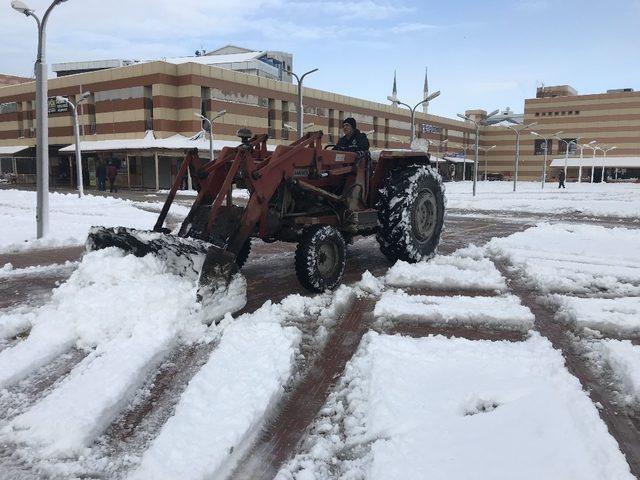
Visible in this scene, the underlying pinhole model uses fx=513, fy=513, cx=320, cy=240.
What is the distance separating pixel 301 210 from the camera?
600 centimetres

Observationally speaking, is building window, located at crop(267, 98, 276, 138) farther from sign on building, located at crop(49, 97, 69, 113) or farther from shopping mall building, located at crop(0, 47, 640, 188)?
sign on building, located at crop(49, 97, 69, 113)

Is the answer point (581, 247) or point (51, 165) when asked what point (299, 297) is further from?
point (51, 165)

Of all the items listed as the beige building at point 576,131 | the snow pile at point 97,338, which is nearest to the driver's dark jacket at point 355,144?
the snow pile at point 97,338

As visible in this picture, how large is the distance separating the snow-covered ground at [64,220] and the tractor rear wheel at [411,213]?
18.1ft

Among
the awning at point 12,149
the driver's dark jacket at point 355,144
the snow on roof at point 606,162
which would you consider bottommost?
the driver's dark jacket at point 355,144

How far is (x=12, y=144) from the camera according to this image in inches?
1644

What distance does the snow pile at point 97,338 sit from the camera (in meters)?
2.70

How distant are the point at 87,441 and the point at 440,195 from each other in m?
5.92

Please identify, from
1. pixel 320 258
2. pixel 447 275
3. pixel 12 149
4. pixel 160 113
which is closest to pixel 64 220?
pixel 320 258

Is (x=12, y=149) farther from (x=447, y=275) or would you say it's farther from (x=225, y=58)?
(x=447, y=275)

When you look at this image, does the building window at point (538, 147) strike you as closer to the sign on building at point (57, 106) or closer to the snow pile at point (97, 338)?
the sign on building at point (57, 106)

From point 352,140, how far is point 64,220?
7.77m

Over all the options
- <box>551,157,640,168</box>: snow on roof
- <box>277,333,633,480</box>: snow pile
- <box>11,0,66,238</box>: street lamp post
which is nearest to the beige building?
<box>551,157,640,168</box>: snow on roof

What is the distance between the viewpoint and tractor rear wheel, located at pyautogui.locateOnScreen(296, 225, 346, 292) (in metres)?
5.13
